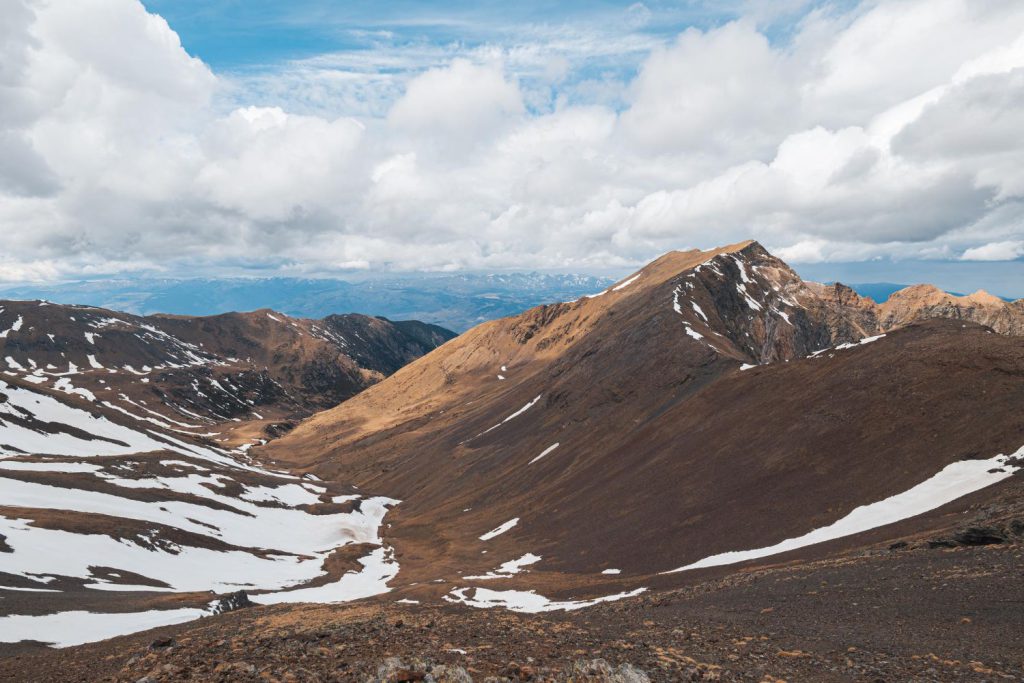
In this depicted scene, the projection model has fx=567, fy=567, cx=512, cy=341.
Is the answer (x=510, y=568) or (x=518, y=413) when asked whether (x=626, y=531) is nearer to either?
(x=510, y=568)

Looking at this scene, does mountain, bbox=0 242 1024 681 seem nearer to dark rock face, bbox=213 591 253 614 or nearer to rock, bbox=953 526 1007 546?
rock, bbox=953 526 1007 546

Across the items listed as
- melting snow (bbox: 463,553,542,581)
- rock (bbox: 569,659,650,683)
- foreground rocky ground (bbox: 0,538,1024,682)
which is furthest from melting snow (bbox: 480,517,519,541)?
rock (bbox: 569,659,650,683)

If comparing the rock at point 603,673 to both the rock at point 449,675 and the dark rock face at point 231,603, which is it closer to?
the rock at point 449,675

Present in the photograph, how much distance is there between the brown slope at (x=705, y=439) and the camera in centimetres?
5219

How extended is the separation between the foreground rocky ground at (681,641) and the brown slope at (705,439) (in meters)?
22.5

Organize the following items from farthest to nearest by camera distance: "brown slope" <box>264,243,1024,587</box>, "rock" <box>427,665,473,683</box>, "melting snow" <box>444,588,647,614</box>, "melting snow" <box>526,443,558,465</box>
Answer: "melting snow" <box>526,443,558,465</box>
"brown slope" <box>264,243,1024,587</box>
"melting snow" <box>444,588,647,614</box>
"rock" <box>427,665,473,683</box>

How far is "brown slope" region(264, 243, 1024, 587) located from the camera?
2055 inches

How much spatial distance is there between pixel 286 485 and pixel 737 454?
113764 millimetres

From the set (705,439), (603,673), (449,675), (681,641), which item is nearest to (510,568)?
(705,439)

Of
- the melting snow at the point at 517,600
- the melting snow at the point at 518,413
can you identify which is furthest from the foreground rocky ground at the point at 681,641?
the melting snow at the point at 518,413

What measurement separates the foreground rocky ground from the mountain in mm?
155

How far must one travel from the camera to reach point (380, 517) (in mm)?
127062

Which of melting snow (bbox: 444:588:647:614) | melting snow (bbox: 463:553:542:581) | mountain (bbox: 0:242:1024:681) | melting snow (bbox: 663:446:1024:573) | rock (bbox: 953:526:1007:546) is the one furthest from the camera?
melting snow (bbox: 463:553:542:581)

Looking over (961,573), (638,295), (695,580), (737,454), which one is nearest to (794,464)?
(737,454)
